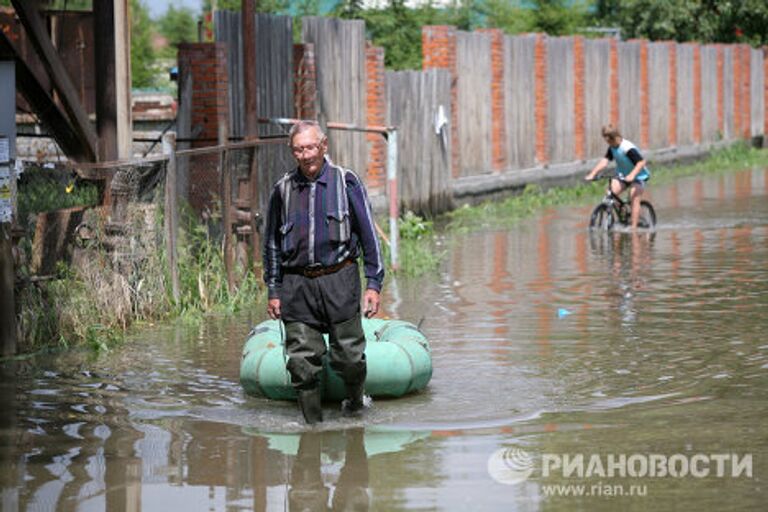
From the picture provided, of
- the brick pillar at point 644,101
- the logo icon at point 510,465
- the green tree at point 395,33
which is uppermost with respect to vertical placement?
the green tree at point 395,33

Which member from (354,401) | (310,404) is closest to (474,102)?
(354,401)

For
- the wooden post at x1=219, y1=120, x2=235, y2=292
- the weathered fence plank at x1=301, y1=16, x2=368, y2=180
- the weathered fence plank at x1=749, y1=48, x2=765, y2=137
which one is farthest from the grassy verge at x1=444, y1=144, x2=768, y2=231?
the wooden post at x1=219, y1=120, x2=235, y2=292

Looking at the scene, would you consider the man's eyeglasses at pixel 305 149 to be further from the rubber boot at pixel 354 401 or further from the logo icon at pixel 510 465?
the logo icon at pixel 510 465

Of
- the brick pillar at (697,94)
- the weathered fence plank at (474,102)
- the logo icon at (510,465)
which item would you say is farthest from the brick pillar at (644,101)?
the logo icon at (510,465)

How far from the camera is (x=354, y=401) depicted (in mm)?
9320

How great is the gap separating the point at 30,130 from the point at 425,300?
1042 cm

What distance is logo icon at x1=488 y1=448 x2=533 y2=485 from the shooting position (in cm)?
771

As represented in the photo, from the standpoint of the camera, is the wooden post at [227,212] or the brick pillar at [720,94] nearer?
the wooden post at [227,212]

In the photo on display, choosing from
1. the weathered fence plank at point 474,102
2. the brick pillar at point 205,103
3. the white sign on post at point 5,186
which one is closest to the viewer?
the white sign on post at point 5,186

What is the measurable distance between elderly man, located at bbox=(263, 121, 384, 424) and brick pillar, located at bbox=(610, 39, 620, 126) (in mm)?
23663

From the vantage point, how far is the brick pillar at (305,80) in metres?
18.4

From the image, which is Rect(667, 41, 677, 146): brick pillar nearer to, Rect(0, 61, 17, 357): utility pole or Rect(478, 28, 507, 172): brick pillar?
Rect(478, 28, 507, 172): brick pillar

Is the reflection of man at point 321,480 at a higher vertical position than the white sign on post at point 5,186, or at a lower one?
lower

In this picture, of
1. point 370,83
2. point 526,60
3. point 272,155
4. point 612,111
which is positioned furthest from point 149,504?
point 612,111
